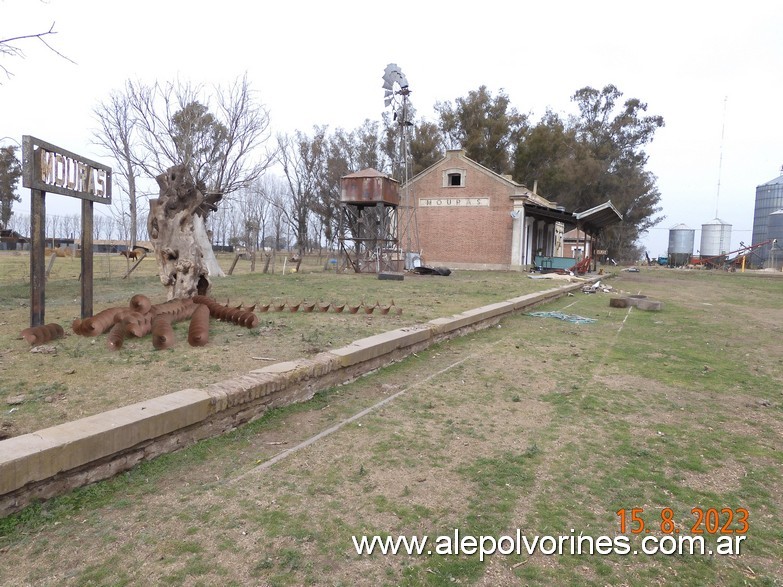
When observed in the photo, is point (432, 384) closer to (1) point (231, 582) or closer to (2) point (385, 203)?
(1) point (231, 582)

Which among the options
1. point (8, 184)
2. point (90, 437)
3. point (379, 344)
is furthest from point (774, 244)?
point (8, 184)

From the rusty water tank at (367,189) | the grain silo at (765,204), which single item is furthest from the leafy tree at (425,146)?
the grain silo at (765,204)

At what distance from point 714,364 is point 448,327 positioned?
13.1 ft

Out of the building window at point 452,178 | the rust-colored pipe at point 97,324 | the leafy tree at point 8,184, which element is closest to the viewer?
the rust-colored pipe at point 97,324

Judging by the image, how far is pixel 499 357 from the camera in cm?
740

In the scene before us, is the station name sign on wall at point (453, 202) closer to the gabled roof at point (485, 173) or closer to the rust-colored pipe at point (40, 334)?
the gabled roof at point (485, 173)

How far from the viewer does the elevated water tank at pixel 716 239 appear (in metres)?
53.5

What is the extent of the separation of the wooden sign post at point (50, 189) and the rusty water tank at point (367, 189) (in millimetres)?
16560

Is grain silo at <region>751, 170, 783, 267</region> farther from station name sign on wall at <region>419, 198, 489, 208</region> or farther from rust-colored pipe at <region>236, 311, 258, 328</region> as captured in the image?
rust-colored pipe at <region>236, 311, 258, 328</region>

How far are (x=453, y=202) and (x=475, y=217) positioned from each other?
5.86 ft

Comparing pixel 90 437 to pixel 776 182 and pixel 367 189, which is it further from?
pixel 776 182
